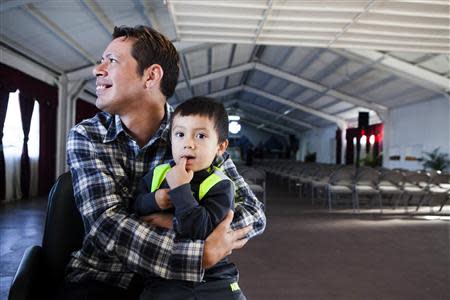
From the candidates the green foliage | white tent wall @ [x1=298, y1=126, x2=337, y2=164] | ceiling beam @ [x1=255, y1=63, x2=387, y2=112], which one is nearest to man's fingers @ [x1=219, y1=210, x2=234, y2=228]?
the green foliage

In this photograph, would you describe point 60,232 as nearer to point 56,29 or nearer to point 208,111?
point 208,111

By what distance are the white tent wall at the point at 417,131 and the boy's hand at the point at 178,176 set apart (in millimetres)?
14608

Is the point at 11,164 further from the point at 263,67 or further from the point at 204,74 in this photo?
the point at 263,67

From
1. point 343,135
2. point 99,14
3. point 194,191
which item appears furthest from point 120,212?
point 343,135

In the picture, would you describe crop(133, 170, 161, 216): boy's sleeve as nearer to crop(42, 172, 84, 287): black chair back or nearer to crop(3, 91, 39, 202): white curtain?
crop(42, 172, 84, 287): black chair back

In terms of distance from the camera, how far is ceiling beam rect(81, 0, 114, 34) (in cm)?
792

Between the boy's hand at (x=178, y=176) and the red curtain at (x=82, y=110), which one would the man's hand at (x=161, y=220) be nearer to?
the boy's hand at (x=178, y=176)

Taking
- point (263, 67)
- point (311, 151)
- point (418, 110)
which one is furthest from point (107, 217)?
point (311, 151)

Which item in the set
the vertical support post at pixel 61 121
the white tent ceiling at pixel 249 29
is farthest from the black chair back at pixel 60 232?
the vertical support post at pixel 61 121

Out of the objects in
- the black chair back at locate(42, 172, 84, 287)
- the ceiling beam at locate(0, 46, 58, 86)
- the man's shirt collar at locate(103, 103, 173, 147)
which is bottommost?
the black chair back at locate(42, 172, 84, 287)

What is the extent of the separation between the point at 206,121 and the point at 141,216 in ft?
1.10

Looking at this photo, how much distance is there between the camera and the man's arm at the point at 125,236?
1.19 metres

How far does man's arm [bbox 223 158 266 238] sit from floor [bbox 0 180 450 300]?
1.99m

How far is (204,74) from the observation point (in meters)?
19.0
